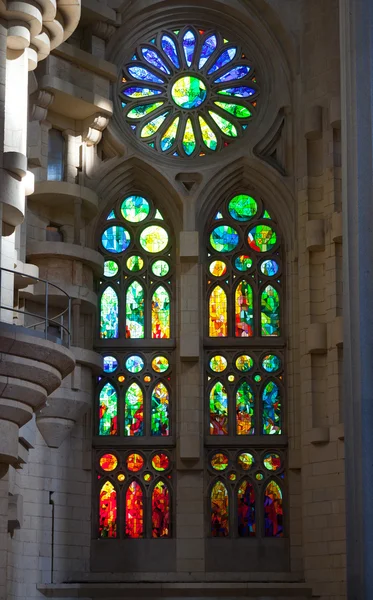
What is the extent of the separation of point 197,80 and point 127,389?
510cm

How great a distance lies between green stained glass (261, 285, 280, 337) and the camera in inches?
890

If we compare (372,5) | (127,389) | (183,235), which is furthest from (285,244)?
(372,5)

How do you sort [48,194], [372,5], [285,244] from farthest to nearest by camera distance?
1. [285,244]
2. [48,194]
3. [372,5]

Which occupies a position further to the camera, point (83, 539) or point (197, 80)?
point (197, 80)

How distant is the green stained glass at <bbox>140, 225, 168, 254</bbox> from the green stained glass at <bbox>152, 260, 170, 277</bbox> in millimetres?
183

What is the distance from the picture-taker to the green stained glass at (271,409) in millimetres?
22234

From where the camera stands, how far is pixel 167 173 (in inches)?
900

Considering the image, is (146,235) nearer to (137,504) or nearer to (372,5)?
(137,504)

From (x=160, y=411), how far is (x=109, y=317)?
1.64m

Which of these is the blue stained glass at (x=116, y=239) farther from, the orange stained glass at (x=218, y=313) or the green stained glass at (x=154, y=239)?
the orange stained glass at (x=218, y=313)

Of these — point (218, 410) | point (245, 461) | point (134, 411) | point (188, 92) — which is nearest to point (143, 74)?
point (188, 92)

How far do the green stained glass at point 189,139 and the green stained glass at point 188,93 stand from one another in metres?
0.32

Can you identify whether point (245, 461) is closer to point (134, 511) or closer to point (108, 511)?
point (134, 511)

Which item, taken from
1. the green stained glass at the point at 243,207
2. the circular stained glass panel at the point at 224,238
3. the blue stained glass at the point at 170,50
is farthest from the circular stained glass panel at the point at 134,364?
the blue stained glass at the point at 170,50
